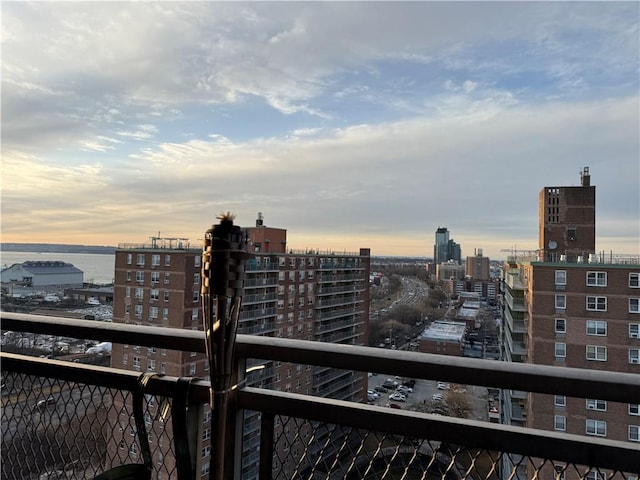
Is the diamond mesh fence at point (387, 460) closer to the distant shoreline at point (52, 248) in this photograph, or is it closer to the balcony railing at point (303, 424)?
the balcony railing at point (303, 424)

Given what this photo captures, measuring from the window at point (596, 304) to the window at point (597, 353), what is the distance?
73cm

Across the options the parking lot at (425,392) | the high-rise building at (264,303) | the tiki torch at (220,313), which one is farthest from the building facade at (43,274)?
the parking lot at (425,392)

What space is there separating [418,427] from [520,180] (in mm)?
9143

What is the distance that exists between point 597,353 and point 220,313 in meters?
9.04

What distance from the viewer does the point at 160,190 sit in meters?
4.60

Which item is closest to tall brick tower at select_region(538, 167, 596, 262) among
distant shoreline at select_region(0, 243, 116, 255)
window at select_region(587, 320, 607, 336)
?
window at select_region(587, 320, 607, 336)

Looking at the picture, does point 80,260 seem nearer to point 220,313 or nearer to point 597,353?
point 220,313

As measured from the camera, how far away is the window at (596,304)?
765 cm

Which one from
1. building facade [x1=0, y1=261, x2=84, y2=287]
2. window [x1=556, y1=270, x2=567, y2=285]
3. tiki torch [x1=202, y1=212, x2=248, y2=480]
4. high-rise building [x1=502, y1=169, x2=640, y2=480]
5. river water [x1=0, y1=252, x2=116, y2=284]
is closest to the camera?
tiki torch [x1=202, y1=212, x2=248, y2=480]

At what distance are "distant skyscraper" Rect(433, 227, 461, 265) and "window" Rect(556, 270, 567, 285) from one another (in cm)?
349

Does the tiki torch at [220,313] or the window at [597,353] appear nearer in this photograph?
the tiki torch at [220,313]

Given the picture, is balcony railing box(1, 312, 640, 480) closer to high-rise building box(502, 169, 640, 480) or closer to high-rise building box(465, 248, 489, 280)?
high-rise building box(502, 169, 640, 480)

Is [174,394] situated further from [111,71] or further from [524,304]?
[524,304]

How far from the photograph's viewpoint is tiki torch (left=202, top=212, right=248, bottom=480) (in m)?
0.71
